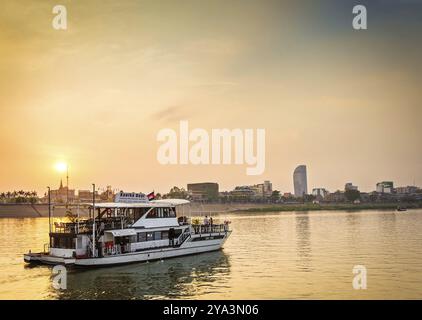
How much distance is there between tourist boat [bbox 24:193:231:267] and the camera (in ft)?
135

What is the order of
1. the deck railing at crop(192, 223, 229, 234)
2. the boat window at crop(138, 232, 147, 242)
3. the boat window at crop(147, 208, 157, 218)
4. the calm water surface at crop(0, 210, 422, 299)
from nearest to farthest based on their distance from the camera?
the calm water surface at crop(0, 210, 422, 299) < the boat window at crop(138, 232, 147, 242) < the boat window at crop(147, 208, 157, 218) < the deck railing at crop(192, 223, 229, 234)

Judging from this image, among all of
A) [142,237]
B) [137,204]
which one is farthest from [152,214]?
[142,237]

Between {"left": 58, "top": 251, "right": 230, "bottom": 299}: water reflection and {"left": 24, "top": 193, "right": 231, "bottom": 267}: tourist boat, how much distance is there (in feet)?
3.49

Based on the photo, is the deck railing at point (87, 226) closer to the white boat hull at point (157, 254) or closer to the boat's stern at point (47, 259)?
the boat's stern at point (47, 259)

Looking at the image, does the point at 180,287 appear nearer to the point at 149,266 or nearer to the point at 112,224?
the point at 149,266

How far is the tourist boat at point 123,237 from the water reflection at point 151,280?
1065 millimetres

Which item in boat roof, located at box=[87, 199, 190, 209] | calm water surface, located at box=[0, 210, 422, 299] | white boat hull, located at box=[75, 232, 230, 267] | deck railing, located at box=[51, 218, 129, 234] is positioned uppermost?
boat roof, located at box=[87, 199, 190, 209]

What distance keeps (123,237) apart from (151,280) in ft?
25.8

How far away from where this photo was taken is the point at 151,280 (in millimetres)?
36625

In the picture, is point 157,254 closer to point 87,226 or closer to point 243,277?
point 87,226

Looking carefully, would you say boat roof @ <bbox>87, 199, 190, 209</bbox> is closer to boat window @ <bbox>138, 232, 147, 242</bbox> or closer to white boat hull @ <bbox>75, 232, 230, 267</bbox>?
boat window @ <bbox>138, 232, 147, 242</bbox>

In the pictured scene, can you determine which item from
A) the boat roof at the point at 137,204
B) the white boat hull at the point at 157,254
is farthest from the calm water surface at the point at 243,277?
the boat roof at the point at 137,204

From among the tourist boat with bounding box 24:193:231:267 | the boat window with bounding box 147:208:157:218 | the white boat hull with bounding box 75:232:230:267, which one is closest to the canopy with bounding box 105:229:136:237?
the tourist boat with bounding box 24:193:231:267

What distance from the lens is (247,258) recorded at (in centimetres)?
4869
